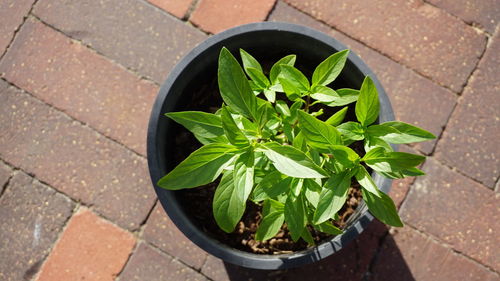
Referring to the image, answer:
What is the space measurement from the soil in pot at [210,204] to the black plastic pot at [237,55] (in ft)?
0.39

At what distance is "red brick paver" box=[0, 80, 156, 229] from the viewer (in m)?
2.13

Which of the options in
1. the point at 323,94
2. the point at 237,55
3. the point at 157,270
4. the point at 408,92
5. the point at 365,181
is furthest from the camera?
the point at 408,92

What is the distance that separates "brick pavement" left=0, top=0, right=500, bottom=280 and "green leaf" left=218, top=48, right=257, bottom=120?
100cm

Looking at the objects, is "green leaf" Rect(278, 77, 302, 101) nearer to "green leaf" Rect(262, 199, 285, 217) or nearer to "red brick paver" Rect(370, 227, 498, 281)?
"green leaf" Rect(262, 199, 285, 217)

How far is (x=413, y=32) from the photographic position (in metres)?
2.23

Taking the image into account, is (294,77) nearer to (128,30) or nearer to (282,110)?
(282,110)

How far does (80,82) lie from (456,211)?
5.71 ft

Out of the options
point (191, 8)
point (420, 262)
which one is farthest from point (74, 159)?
point (420, 262)

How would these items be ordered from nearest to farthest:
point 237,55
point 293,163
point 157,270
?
point 293,163 → point 237,55 → point 157,270

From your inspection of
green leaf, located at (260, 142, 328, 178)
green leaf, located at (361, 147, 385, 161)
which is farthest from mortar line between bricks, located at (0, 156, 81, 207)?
green leaf, located at (361, 147, 385, 161)

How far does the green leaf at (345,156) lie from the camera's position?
48.4 inches

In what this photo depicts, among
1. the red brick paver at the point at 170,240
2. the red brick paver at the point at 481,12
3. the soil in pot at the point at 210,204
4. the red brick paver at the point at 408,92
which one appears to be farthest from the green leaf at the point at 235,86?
the red brick paver at the point at 481,12

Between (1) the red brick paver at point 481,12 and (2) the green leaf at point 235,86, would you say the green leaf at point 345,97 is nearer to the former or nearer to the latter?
(2) the green leaf at point 235,86

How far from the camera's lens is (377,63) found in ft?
7.26
